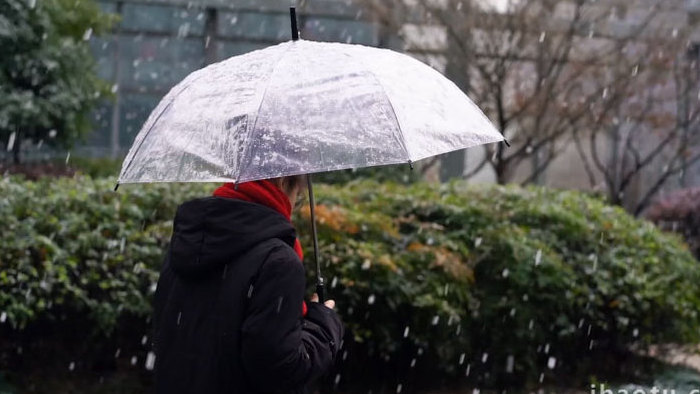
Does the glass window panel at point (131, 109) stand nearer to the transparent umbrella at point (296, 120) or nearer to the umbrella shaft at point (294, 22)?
the transparent umbrella at point (296, 120)

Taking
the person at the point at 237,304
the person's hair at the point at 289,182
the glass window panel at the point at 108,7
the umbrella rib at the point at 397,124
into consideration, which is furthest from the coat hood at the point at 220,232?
the glass window panel at the point at 108,7

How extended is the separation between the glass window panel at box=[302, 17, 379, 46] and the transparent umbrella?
47.8 ft

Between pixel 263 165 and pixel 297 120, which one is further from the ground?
pixel 297 120

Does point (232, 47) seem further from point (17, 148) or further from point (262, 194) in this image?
point (262, 194)

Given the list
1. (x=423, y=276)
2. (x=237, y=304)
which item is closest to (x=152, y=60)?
(x=423, y=276)

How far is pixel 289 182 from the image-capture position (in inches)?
114

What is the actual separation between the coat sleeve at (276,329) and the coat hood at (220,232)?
0.29 ft

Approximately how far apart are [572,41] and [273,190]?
37.7 feet

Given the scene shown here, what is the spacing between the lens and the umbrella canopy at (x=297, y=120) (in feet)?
9.34

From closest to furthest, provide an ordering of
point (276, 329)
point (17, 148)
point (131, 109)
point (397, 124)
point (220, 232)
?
point (276, 329)
point (220, 232)
point (397, 124)
point (17, 148)
point (131, 109)

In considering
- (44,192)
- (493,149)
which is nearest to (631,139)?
(493,149)

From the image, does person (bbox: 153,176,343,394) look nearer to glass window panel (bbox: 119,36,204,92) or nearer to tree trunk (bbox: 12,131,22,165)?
tree trunk (bbox: 12,131,22,165)

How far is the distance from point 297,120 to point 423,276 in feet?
10.9

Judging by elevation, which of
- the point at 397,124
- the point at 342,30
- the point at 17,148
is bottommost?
the point at 17,148
